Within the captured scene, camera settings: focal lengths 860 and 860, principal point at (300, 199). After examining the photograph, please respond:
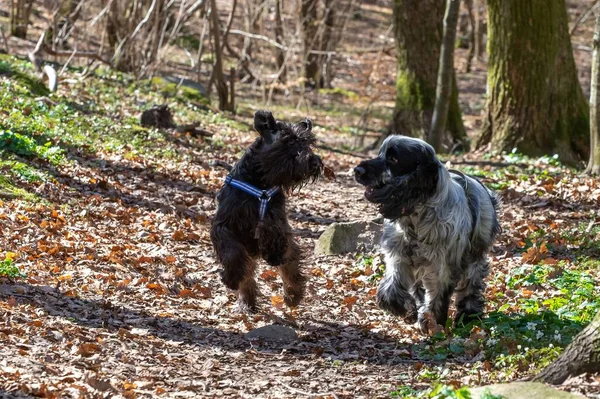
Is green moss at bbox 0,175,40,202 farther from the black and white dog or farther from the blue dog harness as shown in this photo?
the black and white dog

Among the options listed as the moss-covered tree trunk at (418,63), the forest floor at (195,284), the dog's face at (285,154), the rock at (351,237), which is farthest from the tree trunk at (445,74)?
the dog's face at (285,154)

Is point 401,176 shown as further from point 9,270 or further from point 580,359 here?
point 9,270

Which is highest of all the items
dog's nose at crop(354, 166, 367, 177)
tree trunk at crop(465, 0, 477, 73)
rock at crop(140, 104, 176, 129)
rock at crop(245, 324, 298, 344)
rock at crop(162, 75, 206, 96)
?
tree trunk at crop(465, 0, 477, 73)

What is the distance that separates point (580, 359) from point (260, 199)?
3.69m

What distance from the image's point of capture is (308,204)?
13258mm

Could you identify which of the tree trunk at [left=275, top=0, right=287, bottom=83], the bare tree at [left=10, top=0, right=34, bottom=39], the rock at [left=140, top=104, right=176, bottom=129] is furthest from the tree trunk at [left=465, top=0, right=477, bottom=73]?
the rock at [left=140, top=104, right=176, bottom=129]

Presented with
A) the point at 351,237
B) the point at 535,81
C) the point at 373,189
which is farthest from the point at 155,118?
the point at 373,189

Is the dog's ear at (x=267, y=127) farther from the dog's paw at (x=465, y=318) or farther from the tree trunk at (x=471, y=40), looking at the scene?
the tree trunk at (x=471, y=40)

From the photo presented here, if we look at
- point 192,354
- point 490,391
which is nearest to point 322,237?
point 192,354

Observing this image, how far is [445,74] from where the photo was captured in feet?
52.6

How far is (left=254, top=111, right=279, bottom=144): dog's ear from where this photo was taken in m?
8.12

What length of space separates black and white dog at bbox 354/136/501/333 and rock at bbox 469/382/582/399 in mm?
2455

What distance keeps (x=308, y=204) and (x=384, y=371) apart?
6820 mm

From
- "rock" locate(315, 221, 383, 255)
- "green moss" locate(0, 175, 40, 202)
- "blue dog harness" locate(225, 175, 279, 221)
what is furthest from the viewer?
"green moss" locate(0, 175, 40, 202)
